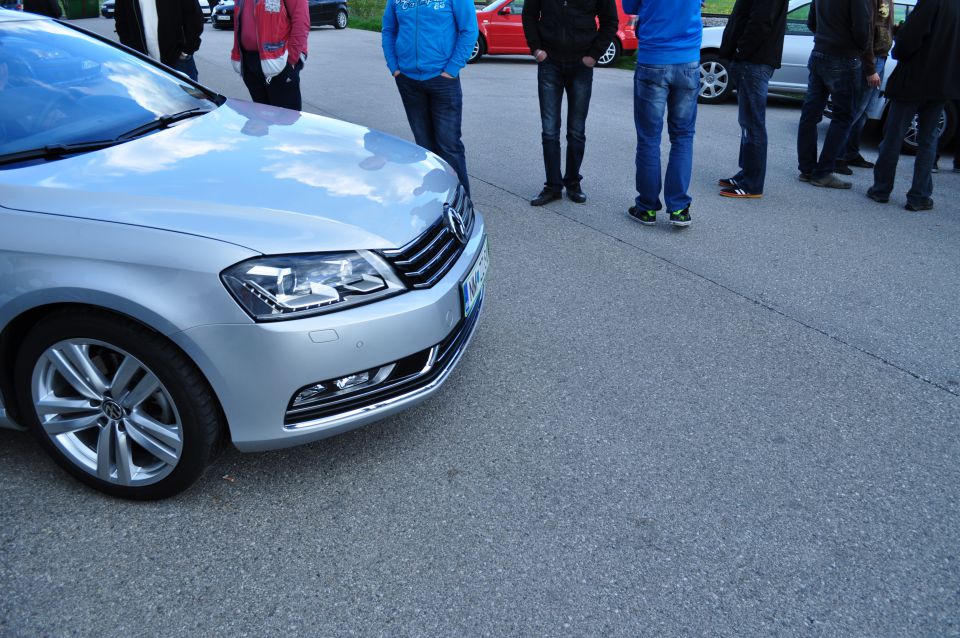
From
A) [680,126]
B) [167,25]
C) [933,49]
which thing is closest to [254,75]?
[167,25]

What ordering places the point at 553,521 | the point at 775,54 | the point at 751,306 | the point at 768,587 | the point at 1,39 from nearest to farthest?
the point at 768,587
the point at 553,521
the point at 1,39
the point at 751,306
the point at 775,54

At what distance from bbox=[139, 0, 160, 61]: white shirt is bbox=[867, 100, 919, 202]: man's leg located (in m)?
6.30

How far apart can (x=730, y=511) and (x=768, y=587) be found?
36 cm

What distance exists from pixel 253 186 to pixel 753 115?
182 inches

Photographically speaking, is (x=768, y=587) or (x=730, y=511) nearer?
(x=768, y=587)

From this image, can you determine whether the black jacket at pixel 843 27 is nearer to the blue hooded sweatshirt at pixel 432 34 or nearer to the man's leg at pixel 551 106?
the man's leg at pixel 551 106

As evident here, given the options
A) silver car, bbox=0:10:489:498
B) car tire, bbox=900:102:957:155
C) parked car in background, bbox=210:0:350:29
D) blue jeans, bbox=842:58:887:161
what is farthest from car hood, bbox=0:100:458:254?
parked car in background, bbox=210:0:350:29

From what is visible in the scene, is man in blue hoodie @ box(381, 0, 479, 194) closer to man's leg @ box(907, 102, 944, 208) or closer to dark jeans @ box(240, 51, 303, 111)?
dark jeans @ box(240, 51, 303, 111)

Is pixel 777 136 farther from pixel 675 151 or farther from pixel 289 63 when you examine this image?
pixel 289 63

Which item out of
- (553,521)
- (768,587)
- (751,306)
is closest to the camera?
(768,587)

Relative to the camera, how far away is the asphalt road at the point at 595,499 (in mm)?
2244

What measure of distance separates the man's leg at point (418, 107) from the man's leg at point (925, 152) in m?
3.83

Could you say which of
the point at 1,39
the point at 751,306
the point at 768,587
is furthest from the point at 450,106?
the point at 768,587

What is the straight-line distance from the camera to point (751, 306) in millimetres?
4316
